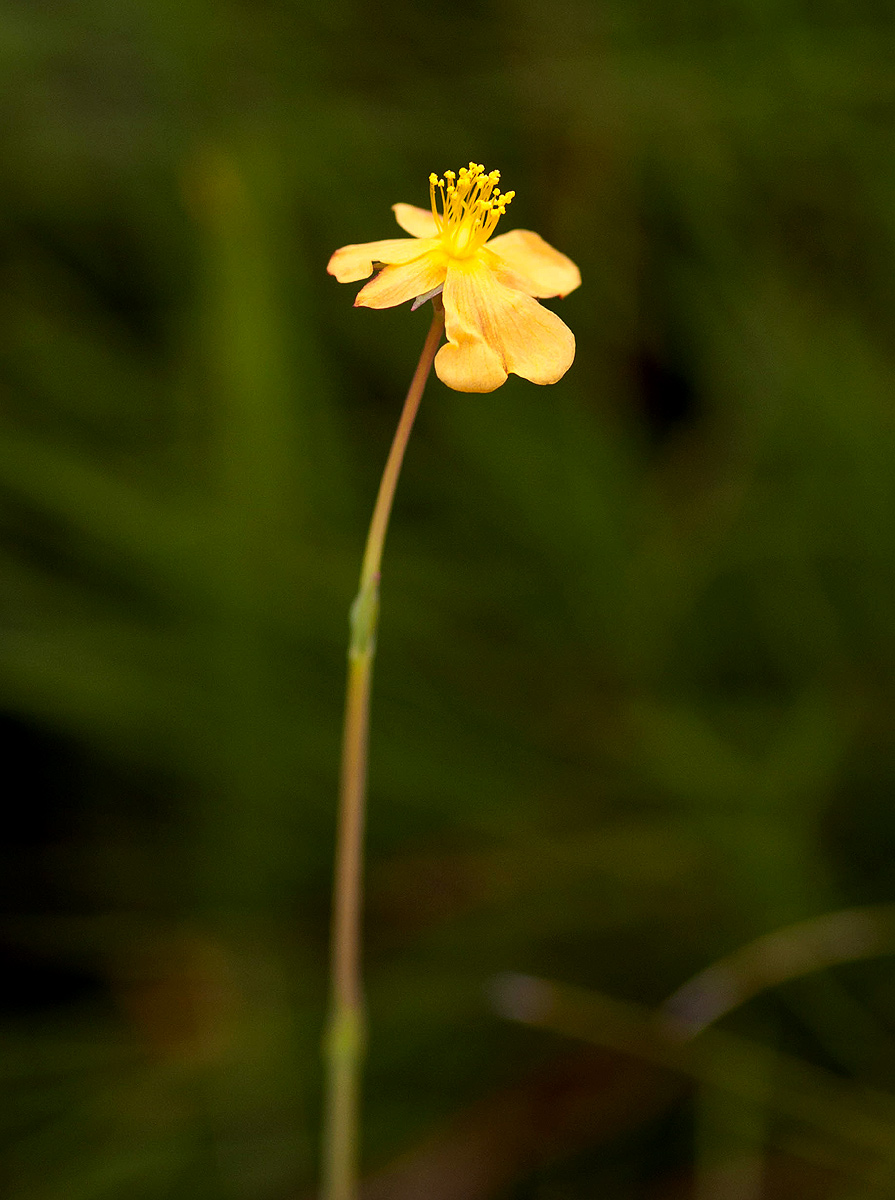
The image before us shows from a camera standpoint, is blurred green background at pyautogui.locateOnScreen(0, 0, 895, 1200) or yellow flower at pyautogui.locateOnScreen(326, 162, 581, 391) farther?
blurred green background at pyautogui.locateOnScreen(0, 0, 895, 1200)

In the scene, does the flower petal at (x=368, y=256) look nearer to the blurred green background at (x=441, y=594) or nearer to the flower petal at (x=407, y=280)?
the flower petal at (x=407, y=280)

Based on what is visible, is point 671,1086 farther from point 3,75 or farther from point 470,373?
point 3,75

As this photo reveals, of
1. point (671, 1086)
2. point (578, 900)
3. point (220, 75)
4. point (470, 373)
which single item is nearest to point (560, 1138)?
point (671, 1086)

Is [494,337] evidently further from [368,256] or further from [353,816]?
[353,816]

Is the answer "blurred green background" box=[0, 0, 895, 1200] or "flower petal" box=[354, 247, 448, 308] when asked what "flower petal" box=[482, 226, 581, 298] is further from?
"blurred green background" box=[0, 0, 895, 1200]

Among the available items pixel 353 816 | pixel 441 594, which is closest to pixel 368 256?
pixel 353 816

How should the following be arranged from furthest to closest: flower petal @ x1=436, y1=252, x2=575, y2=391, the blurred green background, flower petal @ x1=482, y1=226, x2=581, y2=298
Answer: the blurred green background
flower petal @ x1=482, y1=226, x2=581, y2=298
flower petal @ x1=436, y1=252, x2=575, y2=391

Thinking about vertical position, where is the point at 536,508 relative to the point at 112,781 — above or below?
above

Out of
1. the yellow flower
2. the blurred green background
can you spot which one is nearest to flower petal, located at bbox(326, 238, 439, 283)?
the yellow flower
